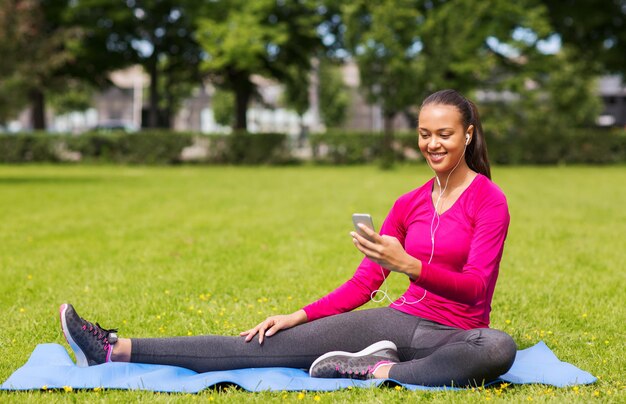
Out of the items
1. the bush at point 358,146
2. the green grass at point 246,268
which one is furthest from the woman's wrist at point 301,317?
the bush at point 358,146

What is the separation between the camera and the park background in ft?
19.9

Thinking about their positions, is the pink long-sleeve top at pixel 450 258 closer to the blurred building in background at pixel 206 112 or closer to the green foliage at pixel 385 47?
the green foliage at pixel 385 47

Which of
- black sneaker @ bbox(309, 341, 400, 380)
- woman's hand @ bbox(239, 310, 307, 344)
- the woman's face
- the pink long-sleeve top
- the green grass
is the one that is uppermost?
the woman's face

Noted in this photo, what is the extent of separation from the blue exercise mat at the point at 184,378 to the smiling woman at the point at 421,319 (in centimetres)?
6

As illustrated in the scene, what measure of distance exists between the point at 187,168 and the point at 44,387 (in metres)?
24.8

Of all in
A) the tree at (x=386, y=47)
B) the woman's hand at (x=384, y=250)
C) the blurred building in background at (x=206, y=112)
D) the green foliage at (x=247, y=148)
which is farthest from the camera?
the blurred building in background at (x=206, y=112)

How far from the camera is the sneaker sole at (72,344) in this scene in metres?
4.02

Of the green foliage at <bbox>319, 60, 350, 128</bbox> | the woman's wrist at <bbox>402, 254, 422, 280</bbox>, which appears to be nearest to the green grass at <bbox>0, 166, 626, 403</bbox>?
the woman's wrist at <bbox>402, 254, 422, 280</bbox>

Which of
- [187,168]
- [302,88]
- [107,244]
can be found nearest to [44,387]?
[107,244]

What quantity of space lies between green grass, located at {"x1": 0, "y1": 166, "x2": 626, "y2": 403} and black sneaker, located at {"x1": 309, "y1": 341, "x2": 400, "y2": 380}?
0.49ft

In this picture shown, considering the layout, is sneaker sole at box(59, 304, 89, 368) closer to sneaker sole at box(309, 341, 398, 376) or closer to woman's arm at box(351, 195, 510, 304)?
sneaker sole at box(309, 341, 398, 376)

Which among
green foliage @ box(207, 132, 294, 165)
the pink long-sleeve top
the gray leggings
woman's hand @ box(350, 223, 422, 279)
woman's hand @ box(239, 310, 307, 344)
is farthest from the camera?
green foliage @ box(207, 132, 294, 165)

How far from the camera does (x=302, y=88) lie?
3672cm

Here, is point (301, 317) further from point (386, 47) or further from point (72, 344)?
point (386, 47)
